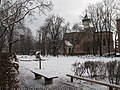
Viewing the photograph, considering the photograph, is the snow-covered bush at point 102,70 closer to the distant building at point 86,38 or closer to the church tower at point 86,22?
the distant building at point 86,38

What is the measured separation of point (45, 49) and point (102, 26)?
94.1 ft

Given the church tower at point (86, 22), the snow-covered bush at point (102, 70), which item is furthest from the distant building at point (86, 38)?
the snow-covered bush at point (102, 70)

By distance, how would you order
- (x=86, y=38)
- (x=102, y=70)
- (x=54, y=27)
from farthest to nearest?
(x=86, y=38) < (x=54, y=27) < (x=102, y=70)

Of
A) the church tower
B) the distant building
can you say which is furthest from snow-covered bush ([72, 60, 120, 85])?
the church tower

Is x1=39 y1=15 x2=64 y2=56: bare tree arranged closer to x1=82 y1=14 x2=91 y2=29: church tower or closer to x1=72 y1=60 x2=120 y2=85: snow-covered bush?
x1=82 y1=14 x2=91 y2=29: church tower

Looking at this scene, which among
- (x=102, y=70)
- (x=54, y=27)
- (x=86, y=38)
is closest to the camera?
(x=102, y=70)

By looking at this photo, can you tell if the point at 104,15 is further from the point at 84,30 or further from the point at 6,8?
the point at 6,8

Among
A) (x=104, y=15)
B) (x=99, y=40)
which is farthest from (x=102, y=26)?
(x=99, y=40)

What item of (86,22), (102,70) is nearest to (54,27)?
(86,22)

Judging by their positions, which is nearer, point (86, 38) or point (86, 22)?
point (86, 22)

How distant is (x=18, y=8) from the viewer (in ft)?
71.5

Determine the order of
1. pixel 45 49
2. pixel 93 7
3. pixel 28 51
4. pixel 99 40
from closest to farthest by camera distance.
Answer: pixel 93 7
pixel 99 40
pixel 45 49
pixel 28 51

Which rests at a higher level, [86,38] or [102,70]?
[86,38]

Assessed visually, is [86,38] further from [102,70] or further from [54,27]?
[102,70]
